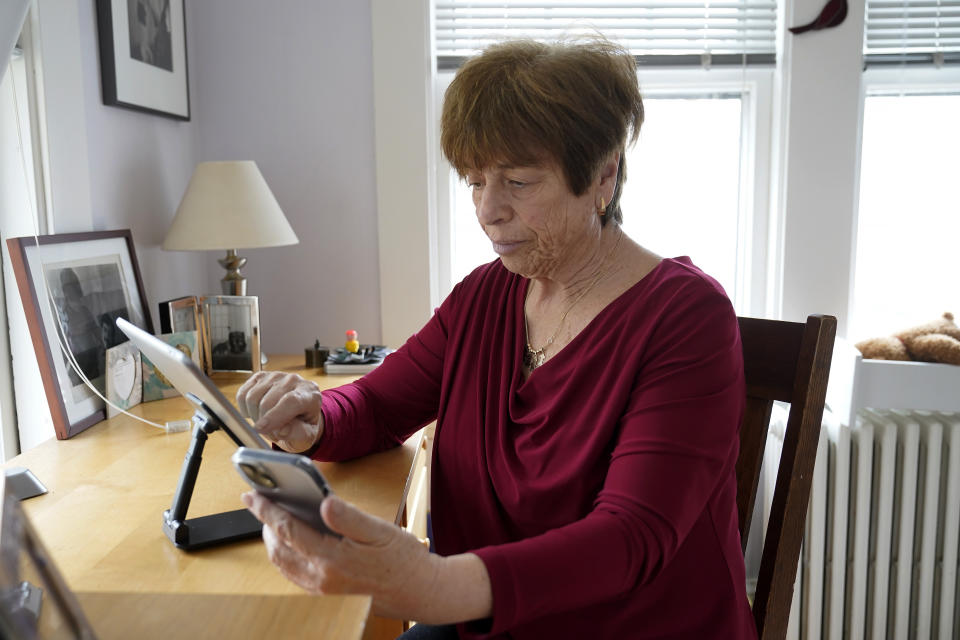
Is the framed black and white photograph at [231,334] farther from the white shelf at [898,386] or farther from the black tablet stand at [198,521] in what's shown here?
the white shelf at [898,386]

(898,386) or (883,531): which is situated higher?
(898,386)

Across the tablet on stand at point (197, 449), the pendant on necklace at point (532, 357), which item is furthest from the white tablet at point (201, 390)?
the pendant on necklace at point (532, 357)

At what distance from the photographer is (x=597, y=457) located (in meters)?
1.00

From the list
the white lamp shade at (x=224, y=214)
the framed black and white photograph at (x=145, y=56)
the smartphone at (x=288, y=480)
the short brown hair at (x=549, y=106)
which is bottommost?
the smartphone at (x=288, y=480)

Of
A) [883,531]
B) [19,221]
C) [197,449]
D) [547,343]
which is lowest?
[883,531]

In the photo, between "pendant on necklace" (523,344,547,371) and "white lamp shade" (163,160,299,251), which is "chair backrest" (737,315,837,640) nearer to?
"pendant on necklace" (523,344,547,371)

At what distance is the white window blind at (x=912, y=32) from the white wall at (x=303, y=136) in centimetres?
141

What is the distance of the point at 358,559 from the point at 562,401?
42 cm

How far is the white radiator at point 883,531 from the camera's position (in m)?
1.88

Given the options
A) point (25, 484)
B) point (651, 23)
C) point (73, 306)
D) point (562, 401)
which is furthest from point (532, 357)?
point (651, 23)

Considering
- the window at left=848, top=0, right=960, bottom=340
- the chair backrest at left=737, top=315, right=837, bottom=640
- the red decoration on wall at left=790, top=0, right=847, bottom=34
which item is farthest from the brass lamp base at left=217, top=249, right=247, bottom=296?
the window at left=848, top=0, right=960, bottom=340

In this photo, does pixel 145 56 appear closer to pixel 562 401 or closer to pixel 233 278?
pixel 233 278

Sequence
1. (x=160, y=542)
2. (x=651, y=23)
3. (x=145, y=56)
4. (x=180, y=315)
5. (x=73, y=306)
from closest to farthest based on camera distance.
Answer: (x=160, y=542), (x=73, y=306), (x=180, y=315), (x=145, y=56), (x=651, y=23)

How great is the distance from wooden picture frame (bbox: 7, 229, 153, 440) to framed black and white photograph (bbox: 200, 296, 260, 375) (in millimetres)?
190
